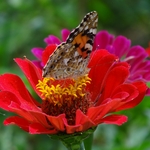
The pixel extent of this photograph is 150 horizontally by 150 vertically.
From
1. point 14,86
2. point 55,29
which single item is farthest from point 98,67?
point 55,29

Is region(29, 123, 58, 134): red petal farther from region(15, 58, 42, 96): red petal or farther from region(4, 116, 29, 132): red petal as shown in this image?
region(15, 58, 42, 96): red petal

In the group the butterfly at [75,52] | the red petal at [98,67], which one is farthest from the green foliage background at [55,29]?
the butterfly at [75,52]

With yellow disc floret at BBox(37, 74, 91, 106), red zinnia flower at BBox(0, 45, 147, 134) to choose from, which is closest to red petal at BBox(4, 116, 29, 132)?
red zinnia flower at BBox(0, 45, 147, 134)

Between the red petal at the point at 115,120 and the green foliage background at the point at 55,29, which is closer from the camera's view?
the red petal at the point at 115,120

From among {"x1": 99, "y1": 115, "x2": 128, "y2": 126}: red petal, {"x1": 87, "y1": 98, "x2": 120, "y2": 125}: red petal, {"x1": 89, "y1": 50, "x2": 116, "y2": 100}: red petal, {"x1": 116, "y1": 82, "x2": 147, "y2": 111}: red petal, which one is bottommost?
{"x1": 99, "y1": 115, "x2": 128, "y2": 126}: red petal

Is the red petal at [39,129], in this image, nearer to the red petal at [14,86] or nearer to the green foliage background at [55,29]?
the red petal at [14,86]

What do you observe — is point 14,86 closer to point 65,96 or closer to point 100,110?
point 65,96
